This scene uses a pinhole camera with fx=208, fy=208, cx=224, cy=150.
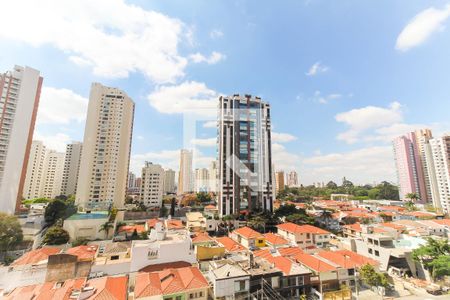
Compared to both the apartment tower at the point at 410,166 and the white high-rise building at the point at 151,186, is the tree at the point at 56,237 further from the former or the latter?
the apartment tower at the point at 410,166

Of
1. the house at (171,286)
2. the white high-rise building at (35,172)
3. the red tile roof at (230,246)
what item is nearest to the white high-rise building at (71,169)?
the white high-rise building at (35,172)

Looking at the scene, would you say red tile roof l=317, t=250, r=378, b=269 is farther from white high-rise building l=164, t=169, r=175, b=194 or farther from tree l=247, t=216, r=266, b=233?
white high-rise building l=164, t=169, r=175, b=194

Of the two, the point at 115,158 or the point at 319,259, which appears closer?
the point at 319,259

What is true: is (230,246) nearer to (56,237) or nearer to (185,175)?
(56,237)

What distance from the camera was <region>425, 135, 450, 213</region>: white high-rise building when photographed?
3391 cm

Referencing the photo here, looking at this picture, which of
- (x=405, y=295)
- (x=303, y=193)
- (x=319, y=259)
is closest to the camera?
(x=405, y=295)

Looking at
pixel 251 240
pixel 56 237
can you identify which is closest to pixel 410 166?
pixel 251 240

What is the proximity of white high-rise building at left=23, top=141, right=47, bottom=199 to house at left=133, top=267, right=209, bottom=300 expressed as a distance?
121 ft

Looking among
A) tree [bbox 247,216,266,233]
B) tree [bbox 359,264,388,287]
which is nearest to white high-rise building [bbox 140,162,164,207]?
tree [bbox 247,216,266,233]

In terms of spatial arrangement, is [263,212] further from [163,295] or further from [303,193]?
[303,193]

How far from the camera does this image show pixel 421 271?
1370 cm

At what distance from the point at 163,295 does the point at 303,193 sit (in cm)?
5116

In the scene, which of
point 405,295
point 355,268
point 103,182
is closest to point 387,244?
point 405,295

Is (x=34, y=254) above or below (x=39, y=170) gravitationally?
below
